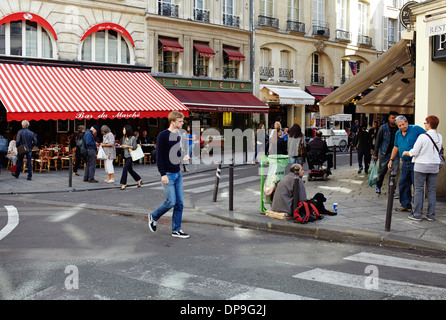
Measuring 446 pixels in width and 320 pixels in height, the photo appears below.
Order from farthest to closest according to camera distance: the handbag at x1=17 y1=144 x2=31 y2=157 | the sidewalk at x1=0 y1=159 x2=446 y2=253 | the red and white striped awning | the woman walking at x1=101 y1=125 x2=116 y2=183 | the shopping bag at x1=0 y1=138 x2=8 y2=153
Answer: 1. the red and white striped awning
2. the shopping bag at x1=0 y1=138 x2=8 y2=153
3. the handbag at x1=17 y1=144 x2=31 y2=157
4. the woman walking at x1=101 y1=125 x2=116 y2=183
5. the sidewalk at x1=0 y1=159 x2=446 y2=253

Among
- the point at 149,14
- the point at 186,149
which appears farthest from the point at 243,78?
the point at 186,149

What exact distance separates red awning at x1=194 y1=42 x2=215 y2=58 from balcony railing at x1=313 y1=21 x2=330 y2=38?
8.84 m

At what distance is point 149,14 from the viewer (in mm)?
20875

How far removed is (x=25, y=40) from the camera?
58.3ft

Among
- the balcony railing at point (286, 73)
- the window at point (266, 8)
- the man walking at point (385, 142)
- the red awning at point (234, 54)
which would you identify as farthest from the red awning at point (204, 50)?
the man walking at point (385, 142)

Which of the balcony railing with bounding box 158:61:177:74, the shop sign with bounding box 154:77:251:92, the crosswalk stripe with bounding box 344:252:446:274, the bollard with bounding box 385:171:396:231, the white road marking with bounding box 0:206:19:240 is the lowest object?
the crosswalk stripe with bounding box 344:252:446:274

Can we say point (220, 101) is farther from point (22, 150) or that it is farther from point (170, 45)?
point (22, 150)

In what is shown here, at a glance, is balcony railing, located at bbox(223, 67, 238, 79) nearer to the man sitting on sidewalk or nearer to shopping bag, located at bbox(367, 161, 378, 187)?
shopping bag, located at bbox(367, 161, 378, 187)

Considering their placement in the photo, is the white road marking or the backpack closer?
the white road marking

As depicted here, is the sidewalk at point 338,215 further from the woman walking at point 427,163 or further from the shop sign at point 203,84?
the shop sign at point 203,84

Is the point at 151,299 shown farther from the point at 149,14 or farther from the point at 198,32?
the point at 198,32

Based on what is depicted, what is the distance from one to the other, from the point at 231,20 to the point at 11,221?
1909 centimetres

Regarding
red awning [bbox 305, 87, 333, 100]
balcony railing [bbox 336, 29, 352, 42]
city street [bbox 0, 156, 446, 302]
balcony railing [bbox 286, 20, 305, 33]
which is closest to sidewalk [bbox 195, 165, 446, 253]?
city street [bbox 0, 156, 446, 302]

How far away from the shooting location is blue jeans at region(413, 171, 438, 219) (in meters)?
7.61
